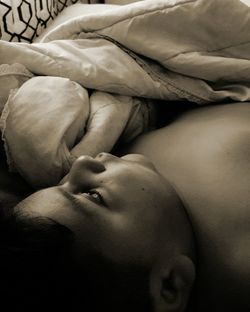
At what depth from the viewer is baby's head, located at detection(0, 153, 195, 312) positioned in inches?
19.0

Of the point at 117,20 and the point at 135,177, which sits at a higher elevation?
the point at 117,20

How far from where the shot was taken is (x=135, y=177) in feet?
1.89

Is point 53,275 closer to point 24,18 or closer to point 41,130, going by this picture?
point 41,130

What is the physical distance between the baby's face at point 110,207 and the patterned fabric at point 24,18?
506mm

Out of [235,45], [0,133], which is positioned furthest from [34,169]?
[235,45]

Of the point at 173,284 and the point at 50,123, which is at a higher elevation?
the point at 50,123

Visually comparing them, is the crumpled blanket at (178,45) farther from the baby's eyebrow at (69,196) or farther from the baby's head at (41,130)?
the baby's eyebrow at (69,196)

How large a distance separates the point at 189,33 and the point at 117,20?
136 mm

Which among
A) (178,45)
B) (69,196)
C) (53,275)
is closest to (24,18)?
(178,45)

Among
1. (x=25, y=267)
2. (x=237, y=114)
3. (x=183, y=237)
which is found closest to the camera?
(x=25, y=267)

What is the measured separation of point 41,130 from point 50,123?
0.7 inches

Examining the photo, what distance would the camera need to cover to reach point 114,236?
511 millimetres

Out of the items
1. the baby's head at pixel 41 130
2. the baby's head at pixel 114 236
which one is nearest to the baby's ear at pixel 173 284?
the baby's head at pixel 114 236

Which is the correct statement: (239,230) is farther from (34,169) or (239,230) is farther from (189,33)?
(189,33)
